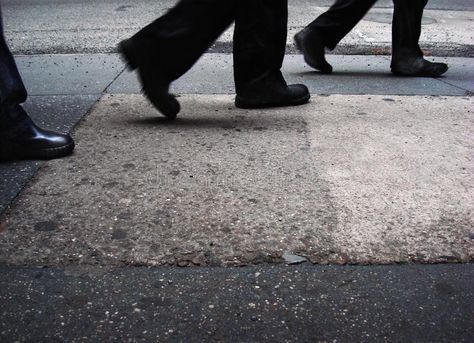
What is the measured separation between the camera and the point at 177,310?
4.88 feet

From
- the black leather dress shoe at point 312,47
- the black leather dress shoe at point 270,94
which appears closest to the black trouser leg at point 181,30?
the black leather dress shoe at point 270,94

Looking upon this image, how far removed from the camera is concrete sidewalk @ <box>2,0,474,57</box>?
206 inches

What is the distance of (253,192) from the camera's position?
2.13 metres

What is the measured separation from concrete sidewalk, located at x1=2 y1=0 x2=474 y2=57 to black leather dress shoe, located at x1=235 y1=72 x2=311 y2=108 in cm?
192

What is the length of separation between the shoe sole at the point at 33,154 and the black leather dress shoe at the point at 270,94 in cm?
120

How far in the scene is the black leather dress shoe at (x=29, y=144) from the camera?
239 centimetres

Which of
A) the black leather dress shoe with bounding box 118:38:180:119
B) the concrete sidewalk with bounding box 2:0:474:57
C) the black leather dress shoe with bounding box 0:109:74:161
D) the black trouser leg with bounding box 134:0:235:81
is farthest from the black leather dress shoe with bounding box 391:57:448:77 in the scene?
the black leather dress shoe with bounding box 0:109:74:161

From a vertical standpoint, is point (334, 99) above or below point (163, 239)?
below

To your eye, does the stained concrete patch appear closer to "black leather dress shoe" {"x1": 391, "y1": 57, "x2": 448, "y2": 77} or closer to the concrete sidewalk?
"black leather dress shoe" {"x1": 391, "y1": 57, "x2": 448, "y2": 77}

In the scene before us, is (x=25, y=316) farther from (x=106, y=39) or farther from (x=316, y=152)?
(x=106, y=39)

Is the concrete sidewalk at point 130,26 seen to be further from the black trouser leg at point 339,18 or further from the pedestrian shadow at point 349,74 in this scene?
the black trouser leg at point 339,18

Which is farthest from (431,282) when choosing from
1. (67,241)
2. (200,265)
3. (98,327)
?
(67,241)

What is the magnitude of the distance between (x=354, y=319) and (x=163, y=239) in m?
0.67

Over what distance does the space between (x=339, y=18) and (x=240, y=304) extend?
3.07 metres
